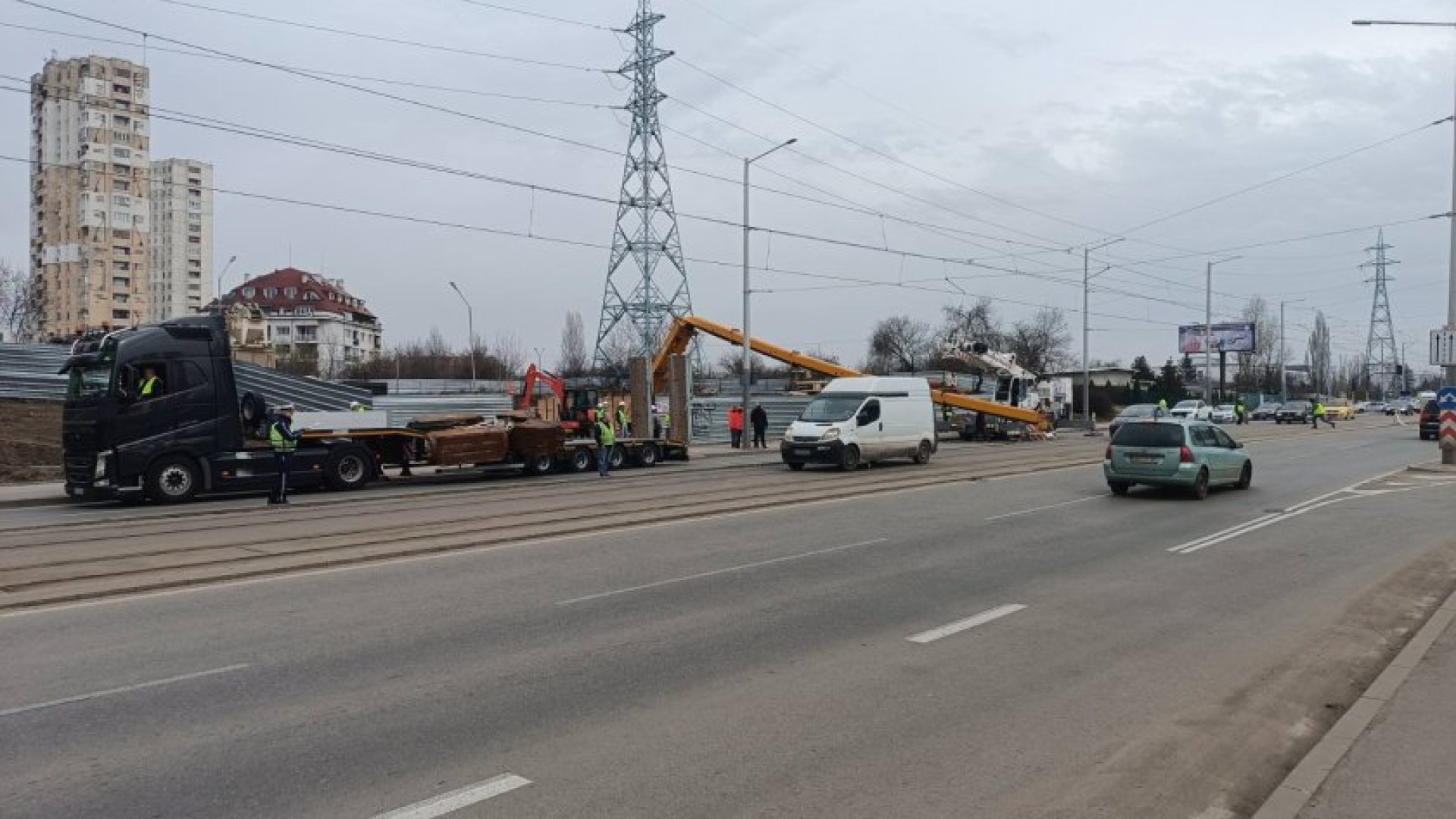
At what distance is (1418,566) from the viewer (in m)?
11.3

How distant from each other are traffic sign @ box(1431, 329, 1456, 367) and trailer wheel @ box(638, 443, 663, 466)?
20.0 meters

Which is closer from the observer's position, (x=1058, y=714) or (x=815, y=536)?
(x=1058, y=714)

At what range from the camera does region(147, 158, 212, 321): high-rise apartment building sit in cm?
11731

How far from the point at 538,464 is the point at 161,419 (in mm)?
8913

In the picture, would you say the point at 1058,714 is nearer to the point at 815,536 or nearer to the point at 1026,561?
the point at 1026,561

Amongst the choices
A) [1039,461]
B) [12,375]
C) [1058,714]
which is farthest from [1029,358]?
[1058,714]

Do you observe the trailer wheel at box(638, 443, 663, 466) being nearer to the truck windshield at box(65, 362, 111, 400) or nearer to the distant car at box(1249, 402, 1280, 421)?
the truck windshield at box(65, 362, 111, 400)

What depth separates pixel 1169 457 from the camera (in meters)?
17.9

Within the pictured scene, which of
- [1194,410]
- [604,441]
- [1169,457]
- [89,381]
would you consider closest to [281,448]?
[89,381]

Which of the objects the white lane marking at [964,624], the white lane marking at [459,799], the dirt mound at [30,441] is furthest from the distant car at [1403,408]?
the white lane marking at [459,799]

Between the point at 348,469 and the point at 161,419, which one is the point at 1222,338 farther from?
the point at 161,419

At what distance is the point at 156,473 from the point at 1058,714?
1753cm

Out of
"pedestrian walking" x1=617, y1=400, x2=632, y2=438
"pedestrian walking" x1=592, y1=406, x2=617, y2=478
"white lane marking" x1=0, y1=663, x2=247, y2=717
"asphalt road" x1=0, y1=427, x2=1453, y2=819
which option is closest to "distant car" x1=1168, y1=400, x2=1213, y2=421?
"pedestrian walking" x1=617, y1=400, x2=632, y2=438

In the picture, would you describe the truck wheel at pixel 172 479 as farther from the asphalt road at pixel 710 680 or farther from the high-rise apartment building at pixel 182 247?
the high-rise apartment building at pixel 182 247
